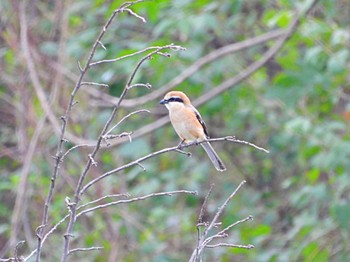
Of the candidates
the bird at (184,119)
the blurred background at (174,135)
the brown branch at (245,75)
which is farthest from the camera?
the blurred background at (174,135)

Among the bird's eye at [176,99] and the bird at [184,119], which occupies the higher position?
the bird's eye at [176,99]

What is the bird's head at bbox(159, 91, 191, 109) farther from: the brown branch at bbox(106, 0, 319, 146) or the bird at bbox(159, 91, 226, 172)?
the brown branch at bbox(106, 0, 319, 146)

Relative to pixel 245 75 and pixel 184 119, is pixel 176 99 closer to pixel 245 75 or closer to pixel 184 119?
pixel 184 119

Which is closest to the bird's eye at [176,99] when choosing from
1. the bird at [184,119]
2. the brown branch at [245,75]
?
the bird at [184,119]

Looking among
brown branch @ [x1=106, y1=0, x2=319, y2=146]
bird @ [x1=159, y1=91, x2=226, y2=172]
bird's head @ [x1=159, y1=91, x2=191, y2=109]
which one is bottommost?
bird @ [x1=159, y1=91, x2=226, y2=172]

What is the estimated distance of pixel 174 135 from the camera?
7.52 metres

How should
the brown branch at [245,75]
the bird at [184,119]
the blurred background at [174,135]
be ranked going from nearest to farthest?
the bird at [184,119] → the brown branch at [245,75] → the blurred background at [174,135]

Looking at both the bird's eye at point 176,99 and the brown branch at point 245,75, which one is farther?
the brown branch at point 245,75

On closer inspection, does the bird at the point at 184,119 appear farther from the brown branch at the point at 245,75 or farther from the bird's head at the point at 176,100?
the brown branch at the point at 245,75

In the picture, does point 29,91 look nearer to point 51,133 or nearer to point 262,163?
point 51,133

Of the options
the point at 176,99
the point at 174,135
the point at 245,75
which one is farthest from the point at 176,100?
the point at 174,135

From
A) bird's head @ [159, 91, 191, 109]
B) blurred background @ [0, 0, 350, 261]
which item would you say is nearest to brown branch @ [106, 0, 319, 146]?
blurred background @ [0, 0, 350, 261]

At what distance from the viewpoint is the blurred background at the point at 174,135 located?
597 cm

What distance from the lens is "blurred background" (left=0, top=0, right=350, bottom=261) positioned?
5.97 meters
